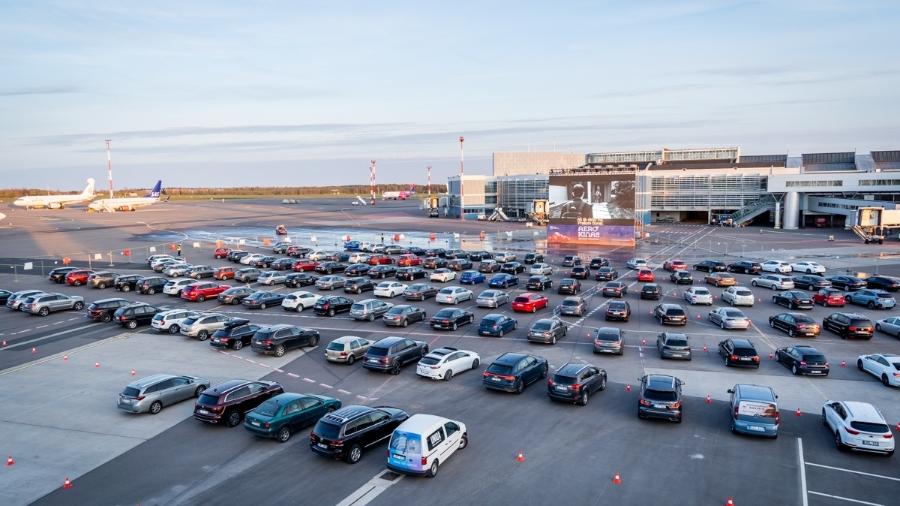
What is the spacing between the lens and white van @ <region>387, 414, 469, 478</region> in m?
16.0

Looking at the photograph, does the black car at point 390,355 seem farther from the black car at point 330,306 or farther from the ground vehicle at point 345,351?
the black car at point 330,306

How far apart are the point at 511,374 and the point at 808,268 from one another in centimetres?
3963

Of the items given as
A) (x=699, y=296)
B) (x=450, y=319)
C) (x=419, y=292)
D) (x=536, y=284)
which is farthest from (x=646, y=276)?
(x=450, y=319)

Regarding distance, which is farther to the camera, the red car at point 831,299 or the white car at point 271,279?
the white car at point 271,279

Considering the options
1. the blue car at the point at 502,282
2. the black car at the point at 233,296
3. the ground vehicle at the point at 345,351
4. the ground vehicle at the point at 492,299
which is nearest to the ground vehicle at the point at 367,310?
the ground vehicle at the point at 492,299

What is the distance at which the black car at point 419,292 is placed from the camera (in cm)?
4097

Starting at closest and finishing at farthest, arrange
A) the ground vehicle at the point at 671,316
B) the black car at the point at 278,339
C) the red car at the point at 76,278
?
the black car at the point at 278,339, the ground vehicle at the point at 671,316, the red car at the point at 76,278

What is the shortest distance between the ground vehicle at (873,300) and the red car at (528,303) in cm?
1902

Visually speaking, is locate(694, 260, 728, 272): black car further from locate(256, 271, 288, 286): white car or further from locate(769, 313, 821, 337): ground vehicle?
locate(256, 271, 288, 286): white car

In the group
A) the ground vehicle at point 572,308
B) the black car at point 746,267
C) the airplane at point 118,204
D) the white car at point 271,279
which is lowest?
the black car at point 746,267

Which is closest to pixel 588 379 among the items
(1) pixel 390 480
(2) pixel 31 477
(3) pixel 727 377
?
(3) pixel 727 377

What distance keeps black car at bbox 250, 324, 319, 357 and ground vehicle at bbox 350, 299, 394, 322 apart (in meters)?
5.82

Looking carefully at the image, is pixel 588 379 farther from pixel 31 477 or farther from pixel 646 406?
pixel 31 477

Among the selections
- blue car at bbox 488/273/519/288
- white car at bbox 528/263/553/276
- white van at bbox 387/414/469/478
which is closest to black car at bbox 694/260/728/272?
white car at bbox 528/263/553/276
